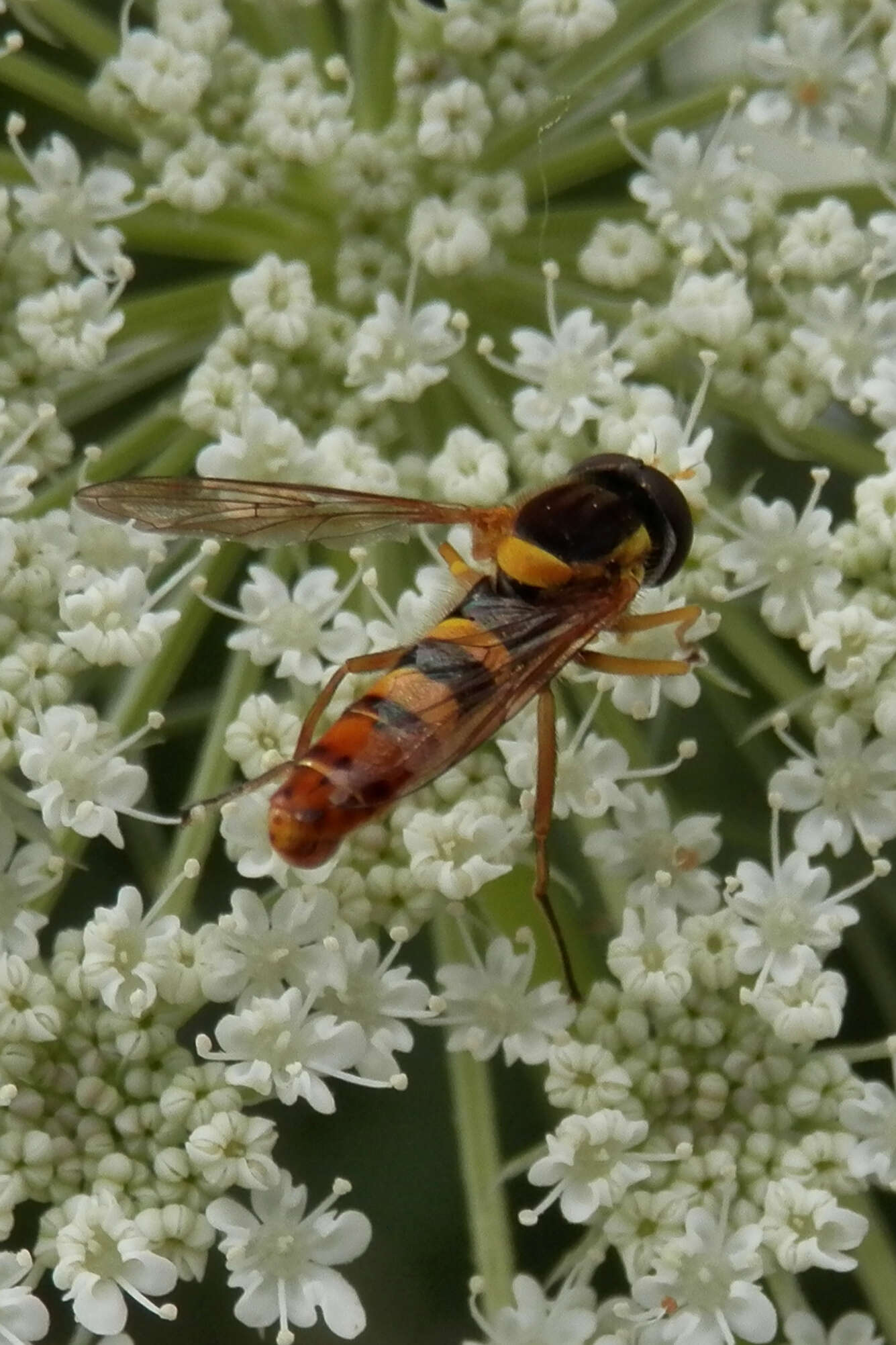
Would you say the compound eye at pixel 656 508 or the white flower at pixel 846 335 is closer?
the compound eye at pixel 656 508

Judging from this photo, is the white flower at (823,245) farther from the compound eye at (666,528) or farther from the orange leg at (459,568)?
the orange leg at (459,568)

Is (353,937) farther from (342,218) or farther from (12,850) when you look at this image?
(342,218)

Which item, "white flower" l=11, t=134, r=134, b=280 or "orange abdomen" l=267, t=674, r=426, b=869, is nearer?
"orange abdomen" l=267, t=674, r=426, b=869

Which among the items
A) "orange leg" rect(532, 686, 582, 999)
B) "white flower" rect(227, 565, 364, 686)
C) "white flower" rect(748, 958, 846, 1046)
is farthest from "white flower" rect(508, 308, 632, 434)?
"white flower" rect(748, 958, 846, 1046)

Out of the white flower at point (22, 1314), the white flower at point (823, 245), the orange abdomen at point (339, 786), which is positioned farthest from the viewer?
the white flower at point (823, 245)

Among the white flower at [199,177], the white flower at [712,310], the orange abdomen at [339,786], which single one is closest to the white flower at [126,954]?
the orange abdomen at [339,786]

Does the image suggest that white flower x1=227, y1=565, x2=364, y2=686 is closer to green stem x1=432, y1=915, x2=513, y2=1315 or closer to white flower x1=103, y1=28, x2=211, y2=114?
green stem x1=432, y1=915, x2=513, y2=1315
